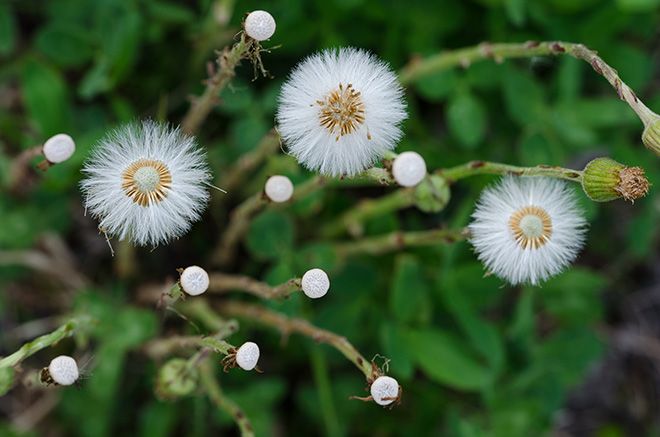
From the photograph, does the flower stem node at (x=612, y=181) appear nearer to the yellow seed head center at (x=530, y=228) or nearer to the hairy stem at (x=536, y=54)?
the hairy stem at (x=536, y=54)

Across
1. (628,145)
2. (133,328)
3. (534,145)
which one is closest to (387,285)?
(534,145)

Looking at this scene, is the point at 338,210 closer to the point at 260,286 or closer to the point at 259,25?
the point at 260,286

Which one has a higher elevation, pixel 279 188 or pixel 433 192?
pixel 433 192

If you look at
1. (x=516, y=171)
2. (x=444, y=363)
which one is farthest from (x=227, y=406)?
(x=444, y=363)

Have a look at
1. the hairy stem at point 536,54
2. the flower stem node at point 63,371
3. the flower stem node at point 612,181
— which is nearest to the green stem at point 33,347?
the flower stem node at point 63,371

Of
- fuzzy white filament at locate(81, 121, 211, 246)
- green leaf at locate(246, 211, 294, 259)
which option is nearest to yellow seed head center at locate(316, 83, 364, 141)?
fuzzy white filament at locate(81, 121, 211, 246)

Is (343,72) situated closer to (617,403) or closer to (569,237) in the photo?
(569,237)
